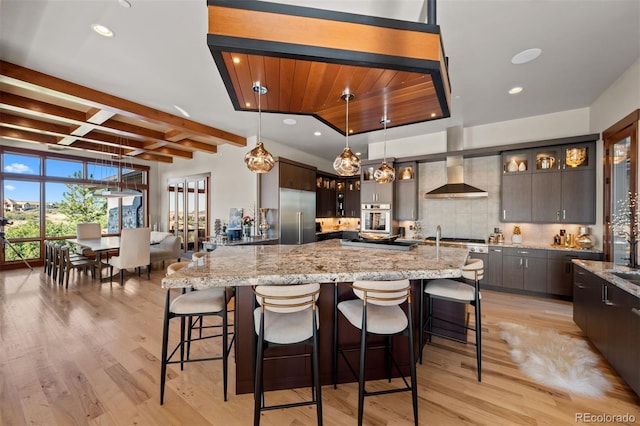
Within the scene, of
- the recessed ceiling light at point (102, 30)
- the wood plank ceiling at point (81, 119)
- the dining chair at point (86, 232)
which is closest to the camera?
the recessed ceiling light at point (102, 30)

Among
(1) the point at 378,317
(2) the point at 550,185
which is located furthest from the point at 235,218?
(2) the point at 550,185

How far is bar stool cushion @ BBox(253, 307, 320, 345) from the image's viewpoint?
165 centimetres

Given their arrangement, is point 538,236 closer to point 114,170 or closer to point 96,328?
point 96,328

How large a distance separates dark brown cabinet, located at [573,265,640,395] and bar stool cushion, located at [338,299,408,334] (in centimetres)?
176

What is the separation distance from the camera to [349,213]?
26.2 feet

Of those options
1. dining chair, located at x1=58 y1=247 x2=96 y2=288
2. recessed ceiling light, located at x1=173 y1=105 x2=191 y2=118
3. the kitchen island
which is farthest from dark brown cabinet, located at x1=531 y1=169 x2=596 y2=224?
dining chair, located at x1=58 y1=247 x2=96 y2=288

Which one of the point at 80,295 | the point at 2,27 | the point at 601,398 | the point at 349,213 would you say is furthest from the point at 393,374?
the point at 349,213

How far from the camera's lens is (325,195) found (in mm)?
7637

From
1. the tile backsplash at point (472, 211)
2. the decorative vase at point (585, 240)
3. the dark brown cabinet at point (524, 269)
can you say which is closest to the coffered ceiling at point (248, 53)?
the tile backsplash at point (472, 211)

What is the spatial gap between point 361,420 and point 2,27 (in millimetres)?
4556

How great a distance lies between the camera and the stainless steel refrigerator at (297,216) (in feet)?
19.1

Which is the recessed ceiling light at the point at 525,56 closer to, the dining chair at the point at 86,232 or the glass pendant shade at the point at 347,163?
the glass pendant shade at the point at 347,163

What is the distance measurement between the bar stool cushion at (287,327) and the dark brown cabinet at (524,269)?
13.8 ft

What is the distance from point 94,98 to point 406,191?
220 inches
